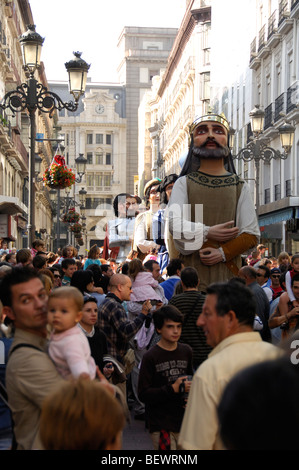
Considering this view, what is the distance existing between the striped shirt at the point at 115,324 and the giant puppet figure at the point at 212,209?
75 cm

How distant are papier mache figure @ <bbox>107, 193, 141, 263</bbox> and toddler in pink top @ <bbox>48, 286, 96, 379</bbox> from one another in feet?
29.6

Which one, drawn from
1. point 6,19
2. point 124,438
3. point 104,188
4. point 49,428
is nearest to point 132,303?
point 124,438

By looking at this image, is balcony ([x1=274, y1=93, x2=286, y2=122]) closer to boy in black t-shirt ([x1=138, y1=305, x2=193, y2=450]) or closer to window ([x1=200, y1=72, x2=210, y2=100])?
window ([x1=200, y1=72, x2=210, y2=100])

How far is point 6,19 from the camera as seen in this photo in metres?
38.0

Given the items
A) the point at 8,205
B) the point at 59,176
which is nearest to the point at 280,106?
the point at 8,205

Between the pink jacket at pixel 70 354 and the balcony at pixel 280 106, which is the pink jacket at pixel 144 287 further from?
the balcony at pixel 280 106

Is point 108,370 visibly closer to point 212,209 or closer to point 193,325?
point 193,325

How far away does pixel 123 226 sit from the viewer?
43.1 feet

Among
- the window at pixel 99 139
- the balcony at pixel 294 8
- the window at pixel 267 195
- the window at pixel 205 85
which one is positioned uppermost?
the window at pixel 99 139

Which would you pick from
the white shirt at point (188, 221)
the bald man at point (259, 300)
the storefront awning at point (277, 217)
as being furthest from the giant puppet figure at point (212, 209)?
the storefront awning at point (277, 217)

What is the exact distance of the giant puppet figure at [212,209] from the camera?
655 centimetres

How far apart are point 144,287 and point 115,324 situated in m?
1.22

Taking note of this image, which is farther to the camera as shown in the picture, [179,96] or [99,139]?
[99,139]

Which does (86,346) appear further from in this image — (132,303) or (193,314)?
(132,303)
